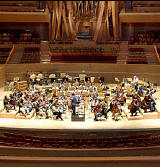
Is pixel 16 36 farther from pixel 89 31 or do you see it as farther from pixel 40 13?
pixel 89 31

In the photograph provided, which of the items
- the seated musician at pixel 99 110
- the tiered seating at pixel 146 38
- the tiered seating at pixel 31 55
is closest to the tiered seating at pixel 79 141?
the seated musician at pixel 99 110

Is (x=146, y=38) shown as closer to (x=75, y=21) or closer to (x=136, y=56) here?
(x=136, y=56)

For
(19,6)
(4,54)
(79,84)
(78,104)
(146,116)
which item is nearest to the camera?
(146,116)

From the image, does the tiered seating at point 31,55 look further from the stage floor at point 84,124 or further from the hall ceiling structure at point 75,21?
the stage floor at point 84,124

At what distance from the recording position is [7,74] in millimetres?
15523

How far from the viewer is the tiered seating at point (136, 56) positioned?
52.4 ft

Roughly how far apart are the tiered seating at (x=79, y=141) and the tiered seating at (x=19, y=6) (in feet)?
40.6

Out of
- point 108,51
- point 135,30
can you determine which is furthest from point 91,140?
point 135,30

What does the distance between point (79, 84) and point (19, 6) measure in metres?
8.62

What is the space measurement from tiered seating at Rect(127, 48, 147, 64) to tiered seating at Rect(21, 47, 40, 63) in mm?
5249

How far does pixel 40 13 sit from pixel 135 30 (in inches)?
259

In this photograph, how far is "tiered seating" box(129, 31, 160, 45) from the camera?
18.1 m

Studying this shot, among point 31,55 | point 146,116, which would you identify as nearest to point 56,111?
point 146,116

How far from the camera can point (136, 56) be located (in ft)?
53.8
